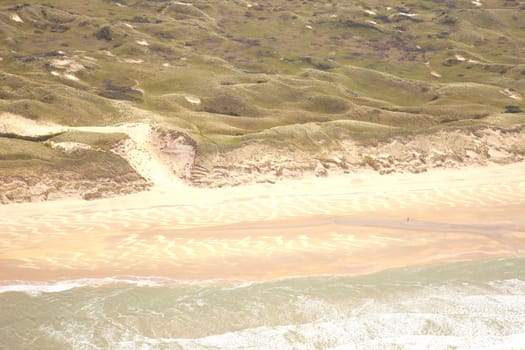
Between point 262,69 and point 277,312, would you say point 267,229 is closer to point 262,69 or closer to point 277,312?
point 277,312

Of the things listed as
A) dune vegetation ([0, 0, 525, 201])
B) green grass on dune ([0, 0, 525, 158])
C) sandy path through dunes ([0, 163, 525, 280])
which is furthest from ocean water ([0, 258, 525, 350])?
green grass on dune ([0, 0, 525, 158])

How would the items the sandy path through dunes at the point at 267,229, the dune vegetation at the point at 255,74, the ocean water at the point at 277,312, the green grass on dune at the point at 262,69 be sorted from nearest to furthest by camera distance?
the ocean water at the point at 277,312, the sandy path through dunes at the point at 267,229, the dune vegetation at the point at 255,74, the green grass on dune at the point at 262,69

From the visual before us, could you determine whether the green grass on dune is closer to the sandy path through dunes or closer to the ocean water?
the sandy path through dunes

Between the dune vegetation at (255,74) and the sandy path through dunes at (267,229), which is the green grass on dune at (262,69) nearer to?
the dune vegetation at (255,74)

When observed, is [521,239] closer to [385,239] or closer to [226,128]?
[385,239]

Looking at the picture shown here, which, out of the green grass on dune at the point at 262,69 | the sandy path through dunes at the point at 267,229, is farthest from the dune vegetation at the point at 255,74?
the sandy path through dunes at the point at 267,229

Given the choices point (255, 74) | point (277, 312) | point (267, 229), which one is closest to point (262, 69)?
point (255, 74)
